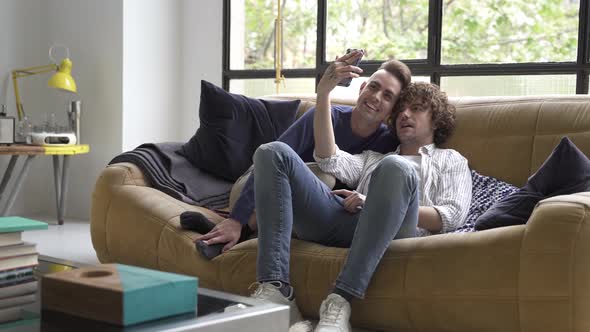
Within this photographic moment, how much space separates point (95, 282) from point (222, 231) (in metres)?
1.61

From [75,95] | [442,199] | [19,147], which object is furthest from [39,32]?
[442,199]

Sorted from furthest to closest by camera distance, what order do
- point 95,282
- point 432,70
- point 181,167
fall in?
point 432,70 < point 181,167 < point 95,282

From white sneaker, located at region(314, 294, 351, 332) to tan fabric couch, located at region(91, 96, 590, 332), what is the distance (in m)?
0.14

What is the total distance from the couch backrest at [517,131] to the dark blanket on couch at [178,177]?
1067 millimetres

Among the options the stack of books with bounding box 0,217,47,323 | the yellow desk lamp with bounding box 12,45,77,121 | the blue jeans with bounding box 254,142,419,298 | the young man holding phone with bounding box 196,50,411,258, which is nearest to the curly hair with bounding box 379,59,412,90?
the young man holding phone with bounding box 196,50,411,258

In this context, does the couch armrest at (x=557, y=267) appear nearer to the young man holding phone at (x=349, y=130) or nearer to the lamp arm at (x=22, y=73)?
the young man holding phone at (x=349, y=130)

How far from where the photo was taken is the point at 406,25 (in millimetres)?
6992

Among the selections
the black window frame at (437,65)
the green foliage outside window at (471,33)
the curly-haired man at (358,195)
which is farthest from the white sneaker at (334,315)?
the green foliage outside window at (471,33)

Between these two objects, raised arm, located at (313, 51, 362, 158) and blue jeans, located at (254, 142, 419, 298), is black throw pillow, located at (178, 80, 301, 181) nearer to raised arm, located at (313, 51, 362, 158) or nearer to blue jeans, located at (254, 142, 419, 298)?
raised arm, located at (313, 51, 362, 158)

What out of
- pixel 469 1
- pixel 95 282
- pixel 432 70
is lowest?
pixel 95 282

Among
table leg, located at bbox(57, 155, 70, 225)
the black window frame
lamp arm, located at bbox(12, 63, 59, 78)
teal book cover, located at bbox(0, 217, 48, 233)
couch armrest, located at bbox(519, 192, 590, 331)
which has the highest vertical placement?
the black window frame

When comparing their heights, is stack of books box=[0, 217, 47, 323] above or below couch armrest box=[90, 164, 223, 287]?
above

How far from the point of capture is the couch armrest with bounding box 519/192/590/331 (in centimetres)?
221

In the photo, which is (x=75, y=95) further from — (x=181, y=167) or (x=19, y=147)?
(x=181, y=167)
